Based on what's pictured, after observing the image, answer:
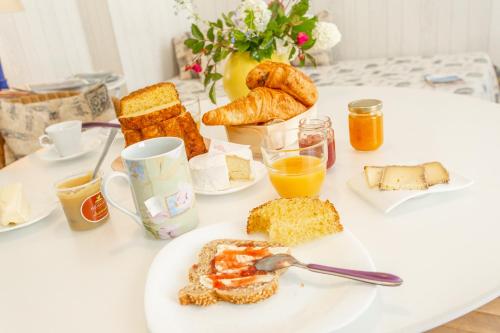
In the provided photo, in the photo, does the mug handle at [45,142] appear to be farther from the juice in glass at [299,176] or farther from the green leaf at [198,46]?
the juice in glass at [299,176]

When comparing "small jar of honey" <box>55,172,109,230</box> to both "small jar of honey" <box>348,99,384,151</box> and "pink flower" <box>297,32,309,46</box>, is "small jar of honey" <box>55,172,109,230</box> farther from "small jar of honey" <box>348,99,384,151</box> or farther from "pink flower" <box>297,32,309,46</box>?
"pink flower" <box>297,32,309,46</box>

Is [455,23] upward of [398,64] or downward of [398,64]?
upward

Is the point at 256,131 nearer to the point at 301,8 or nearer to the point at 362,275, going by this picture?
the point at 301,8

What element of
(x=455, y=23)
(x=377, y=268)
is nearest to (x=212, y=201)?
(x=377, y=268)

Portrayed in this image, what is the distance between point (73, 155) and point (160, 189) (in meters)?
0.64

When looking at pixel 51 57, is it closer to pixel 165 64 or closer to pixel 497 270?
pixel 165 64

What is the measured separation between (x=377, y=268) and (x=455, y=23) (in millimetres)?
3370

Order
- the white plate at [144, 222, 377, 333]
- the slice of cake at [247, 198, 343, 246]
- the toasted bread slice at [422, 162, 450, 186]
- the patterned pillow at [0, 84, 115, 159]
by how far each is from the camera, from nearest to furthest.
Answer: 1. the white plate at [144, 222, 377, 333]
2. the slice of cake at [247, 198, 343, 246]
3. the toasted bread slice at [422, 162, 450, 186]
4. the patterned pillow at [0, 84, 115, 159]

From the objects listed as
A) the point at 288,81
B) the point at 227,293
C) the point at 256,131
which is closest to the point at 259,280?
the point at 227,293

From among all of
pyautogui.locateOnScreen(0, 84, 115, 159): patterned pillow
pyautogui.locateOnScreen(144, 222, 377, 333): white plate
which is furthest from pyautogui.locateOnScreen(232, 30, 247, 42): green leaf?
pyautogui.locateOnScreen(0, 84, 115, 159): patterned pillow

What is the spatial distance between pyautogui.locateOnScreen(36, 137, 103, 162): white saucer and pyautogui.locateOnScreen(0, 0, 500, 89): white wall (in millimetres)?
2005

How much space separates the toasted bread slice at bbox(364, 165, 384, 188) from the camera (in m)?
0.82

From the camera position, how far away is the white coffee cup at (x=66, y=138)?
49.2 inches

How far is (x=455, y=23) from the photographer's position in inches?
134
